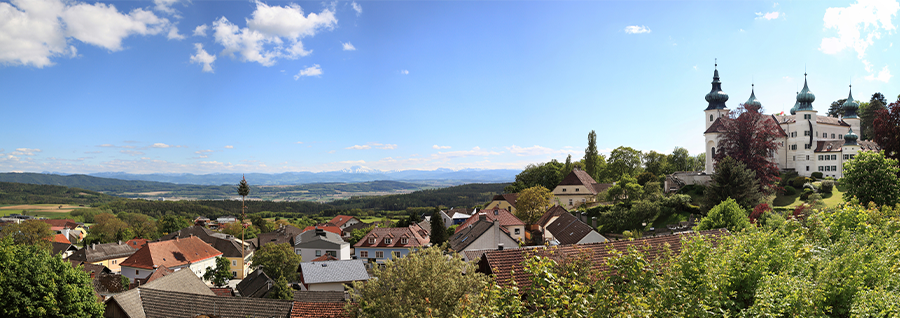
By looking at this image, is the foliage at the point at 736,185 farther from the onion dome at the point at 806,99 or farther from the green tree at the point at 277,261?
the green tree at the point at 277,261

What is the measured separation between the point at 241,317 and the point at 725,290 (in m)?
24.1

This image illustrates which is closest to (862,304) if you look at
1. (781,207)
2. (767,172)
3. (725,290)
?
(725,290)

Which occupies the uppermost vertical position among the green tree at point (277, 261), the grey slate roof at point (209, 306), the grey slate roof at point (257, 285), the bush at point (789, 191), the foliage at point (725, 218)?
the bush at point (789, 191)

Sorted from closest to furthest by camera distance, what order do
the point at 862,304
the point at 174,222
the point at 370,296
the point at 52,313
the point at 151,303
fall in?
the point at 862,304
the point at 370,296
the point at 52,313
the point at 151,303
the point at 174,222

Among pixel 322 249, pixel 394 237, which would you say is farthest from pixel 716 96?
pixel 322 249

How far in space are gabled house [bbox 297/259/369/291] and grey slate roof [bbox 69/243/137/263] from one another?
171 ft

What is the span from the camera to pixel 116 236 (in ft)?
334

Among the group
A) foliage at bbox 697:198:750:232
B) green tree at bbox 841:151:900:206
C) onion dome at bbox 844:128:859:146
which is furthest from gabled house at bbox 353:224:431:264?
onion dome at bbox 844:128:859:146

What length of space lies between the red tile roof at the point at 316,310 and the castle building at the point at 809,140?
2120 inches

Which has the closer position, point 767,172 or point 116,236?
point 767,172

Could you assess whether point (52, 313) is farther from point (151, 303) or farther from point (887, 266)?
point (887, 266)

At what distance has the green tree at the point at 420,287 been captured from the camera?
15773 mm

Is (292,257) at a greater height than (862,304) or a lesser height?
lesser

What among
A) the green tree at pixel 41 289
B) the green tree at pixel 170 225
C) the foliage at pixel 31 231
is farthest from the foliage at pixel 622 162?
the green tree at pixel 170 225
